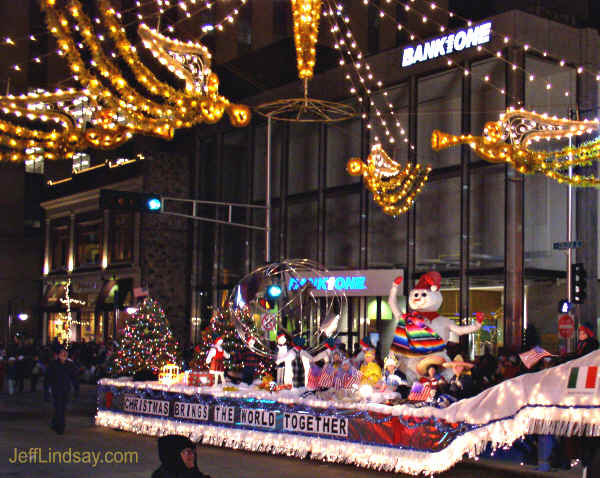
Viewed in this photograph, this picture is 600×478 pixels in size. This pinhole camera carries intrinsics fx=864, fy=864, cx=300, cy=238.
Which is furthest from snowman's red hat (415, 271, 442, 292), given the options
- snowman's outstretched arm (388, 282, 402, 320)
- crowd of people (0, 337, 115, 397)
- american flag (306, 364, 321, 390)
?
crowd of people (0, 337, 115, 397)

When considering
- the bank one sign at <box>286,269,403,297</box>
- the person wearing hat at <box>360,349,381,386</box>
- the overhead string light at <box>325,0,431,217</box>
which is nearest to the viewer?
the person wearing hat at <box>360,349,381,386</box>

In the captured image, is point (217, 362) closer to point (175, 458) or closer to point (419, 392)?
point (419, 392)

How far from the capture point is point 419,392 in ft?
39.8

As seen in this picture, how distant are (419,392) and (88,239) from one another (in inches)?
1494

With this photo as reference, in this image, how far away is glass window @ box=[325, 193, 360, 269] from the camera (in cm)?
3130

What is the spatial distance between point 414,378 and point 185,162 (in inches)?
1135

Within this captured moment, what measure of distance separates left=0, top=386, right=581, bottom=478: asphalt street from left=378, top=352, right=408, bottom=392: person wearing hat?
1307 millimetres

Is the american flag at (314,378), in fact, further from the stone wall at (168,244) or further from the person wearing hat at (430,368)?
the stone wall at (168,244)

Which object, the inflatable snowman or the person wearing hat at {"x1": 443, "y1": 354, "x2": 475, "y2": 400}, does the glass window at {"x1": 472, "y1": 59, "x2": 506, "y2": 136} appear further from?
the person wearing hat at {"x1": 443, "y1": 354, "x2": 475, "y2": 400}

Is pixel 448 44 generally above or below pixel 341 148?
above

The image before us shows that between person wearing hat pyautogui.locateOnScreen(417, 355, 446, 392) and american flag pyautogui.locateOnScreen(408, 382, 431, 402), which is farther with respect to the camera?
person wearing hat pyautogui.locateOnScreen(417, 355, 446, 392)

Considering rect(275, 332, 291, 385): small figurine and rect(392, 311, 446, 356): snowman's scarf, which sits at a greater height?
rect(392, 311, 446, 356): snowman's scarf

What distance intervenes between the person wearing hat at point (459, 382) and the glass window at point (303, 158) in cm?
2082

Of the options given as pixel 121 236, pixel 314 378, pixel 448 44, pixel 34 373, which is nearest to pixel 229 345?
pixel 314 378
